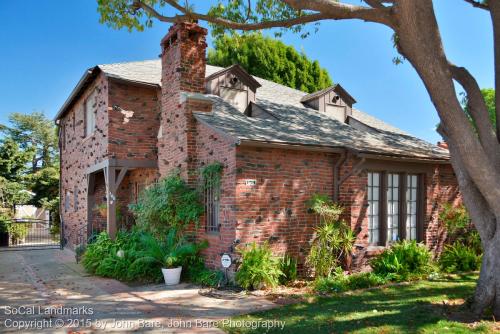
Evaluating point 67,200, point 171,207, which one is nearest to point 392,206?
point 171,207

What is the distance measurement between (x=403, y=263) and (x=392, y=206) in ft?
7.06

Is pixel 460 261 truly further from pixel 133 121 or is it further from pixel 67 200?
pixel 67 200

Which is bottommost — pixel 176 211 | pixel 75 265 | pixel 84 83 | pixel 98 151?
pixel 75 265

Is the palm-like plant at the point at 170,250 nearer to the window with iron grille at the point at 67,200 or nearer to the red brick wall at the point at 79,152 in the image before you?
the red brick wall at the point at 79,152

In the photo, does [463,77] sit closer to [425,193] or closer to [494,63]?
[494,63]

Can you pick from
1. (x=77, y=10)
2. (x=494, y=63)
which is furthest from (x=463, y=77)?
(x=77, y=10)

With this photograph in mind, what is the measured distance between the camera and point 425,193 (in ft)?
36.3

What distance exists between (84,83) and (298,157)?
27.2ft

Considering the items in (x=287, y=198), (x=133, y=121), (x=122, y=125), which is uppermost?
(x=133, y=121)

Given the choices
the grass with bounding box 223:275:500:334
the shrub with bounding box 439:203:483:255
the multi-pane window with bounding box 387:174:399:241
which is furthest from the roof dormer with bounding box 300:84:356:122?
the grass with bounding box 223:275:500:334

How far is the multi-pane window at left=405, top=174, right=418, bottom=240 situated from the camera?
427 inches

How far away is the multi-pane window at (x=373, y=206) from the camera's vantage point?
10.2 metres

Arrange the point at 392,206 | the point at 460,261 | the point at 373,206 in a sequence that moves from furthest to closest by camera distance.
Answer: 1. the point at 392,206
2. the point at 373,206
3. the point at 460,261

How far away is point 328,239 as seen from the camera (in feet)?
27.9
